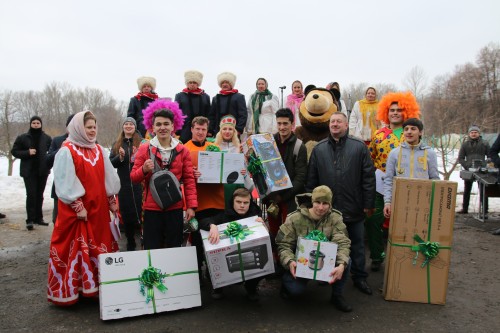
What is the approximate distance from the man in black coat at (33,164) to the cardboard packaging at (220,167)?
183 inches

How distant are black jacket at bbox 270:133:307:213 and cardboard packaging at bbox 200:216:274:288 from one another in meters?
0.79

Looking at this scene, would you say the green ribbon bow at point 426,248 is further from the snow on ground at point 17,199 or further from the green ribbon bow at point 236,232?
the snow on ground at point 17,199

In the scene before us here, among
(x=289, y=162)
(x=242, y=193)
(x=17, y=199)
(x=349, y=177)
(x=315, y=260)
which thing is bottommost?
(x=17, y=199)

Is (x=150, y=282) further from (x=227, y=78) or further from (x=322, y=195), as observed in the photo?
(x=227, y=78)

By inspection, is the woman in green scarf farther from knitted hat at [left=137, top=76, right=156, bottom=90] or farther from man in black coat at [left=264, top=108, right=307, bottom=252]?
man in black coat at [left=264, top=108, right=307, bottom=252]

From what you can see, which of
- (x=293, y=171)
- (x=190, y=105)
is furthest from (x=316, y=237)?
(x=190, y=105)

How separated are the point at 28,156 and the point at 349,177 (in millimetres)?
6296

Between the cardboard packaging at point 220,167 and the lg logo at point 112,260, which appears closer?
the lg logo at point 112,260

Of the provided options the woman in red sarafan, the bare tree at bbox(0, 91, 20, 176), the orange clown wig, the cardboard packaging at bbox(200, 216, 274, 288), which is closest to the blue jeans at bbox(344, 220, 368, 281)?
the cardboard packaging at bbox(200, 216, 274, 288)

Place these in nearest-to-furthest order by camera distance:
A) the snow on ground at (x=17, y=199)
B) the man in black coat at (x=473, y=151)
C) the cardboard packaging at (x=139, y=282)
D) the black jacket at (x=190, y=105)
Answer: the cardboard packaging at (x=139, y=282) → the black jacket at (x=190, y=105) → the man in black coat at (x=473, y=151) → the snow on ground at (x=17, y=199)

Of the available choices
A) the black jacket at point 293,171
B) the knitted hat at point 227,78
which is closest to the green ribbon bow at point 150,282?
the black jacket at point 293,171

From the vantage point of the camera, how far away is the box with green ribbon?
347 centimetres

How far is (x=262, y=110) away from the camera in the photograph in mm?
7227

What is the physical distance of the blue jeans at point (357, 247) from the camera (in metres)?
4.15
